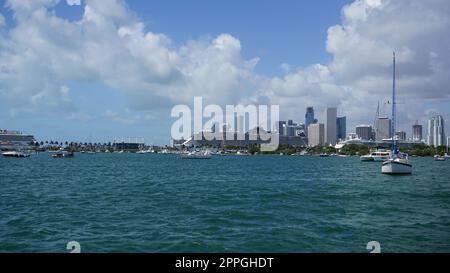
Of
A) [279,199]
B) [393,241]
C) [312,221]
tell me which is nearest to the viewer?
[393,241]

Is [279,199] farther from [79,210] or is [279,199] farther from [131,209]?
[79,210]

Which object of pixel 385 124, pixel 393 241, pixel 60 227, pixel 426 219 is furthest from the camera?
pixel 385 124

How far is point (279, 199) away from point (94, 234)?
13774 millimetres

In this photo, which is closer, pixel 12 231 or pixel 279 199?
pixel 12 231

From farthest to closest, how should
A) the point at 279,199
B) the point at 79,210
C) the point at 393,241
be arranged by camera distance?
the point at 279,199, the point at 79,210, the point at 393,241

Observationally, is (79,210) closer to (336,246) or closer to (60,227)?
(60,227)

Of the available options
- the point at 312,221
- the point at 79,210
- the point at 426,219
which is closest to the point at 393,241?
the point at 312,221

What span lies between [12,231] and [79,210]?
5.84 m

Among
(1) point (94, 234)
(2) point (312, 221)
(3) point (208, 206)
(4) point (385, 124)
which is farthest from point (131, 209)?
(4) point (385, 124)

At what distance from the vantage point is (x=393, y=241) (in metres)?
13.4

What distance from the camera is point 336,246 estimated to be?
1251 centimetres
